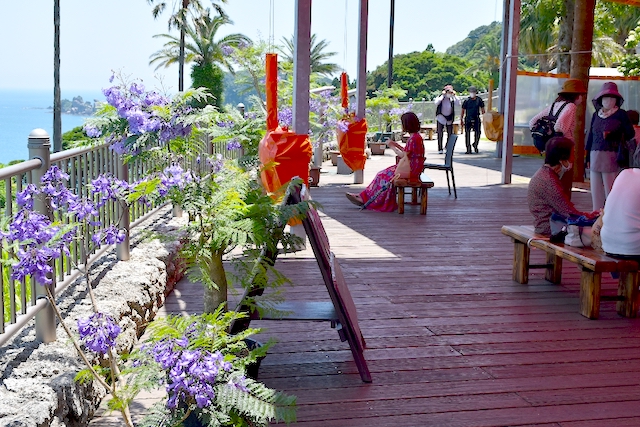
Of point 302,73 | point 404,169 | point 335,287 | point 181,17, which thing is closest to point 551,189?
point 335,287

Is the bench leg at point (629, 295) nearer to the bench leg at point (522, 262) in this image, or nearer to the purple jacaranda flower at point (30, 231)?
the bench leg at point (522, 262)

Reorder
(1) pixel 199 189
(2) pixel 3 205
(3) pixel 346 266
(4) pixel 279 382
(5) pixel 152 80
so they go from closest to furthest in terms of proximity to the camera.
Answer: (2) pixel 3 205, (1) pixel 199 189, (4) pixel 279 382, (5) pixel 152 80, (3) pixel 346 266

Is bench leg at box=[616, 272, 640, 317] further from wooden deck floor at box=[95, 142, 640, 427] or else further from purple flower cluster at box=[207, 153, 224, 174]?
purple flower cluster at box=[207, 153, 224, 174]

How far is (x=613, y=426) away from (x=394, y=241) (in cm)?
413

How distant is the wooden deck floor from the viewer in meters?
3.54

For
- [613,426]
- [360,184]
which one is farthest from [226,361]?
[360,184]

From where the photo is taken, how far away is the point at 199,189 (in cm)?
356

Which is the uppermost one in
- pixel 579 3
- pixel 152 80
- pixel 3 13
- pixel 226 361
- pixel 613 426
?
pixel 3 13

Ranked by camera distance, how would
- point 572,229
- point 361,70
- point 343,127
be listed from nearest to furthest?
point 572,229
point 343,127
point 361,70

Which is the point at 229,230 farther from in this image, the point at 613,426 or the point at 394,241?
the point at 394,241

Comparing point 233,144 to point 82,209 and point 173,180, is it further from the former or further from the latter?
point 82,209

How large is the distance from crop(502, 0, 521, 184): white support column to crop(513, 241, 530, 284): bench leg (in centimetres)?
661

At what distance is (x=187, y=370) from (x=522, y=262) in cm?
393

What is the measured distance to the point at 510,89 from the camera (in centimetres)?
1238
